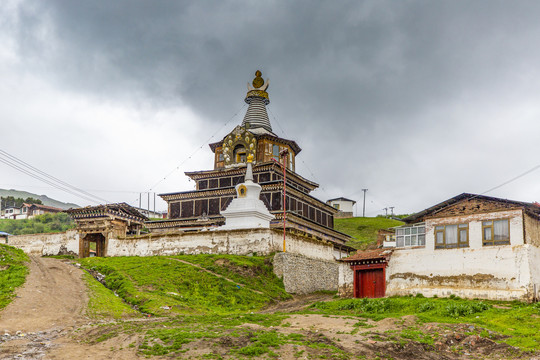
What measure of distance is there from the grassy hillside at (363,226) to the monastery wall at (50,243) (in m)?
43.9

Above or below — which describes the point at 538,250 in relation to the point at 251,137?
below

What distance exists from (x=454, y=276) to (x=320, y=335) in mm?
12754

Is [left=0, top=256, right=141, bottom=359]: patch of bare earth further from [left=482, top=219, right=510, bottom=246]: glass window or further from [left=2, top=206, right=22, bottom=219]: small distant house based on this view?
[left=2, top=206, right=22, bottom=219]: small distant house

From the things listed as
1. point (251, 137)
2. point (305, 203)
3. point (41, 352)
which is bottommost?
point (41, 352)

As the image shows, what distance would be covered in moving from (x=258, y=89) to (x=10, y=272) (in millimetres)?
44764

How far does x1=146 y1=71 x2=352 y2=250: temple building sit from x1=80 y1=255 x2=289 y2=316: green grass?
42.4 ft

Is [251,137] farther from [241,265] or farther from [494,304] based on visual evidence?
[494,304]

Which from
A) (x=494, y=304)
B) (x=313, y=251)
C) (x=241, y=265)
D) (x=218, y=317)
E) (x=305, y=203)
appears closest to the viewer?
(x=218, y=317)

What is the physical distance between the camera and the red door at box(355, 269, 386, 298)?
32.9 meters

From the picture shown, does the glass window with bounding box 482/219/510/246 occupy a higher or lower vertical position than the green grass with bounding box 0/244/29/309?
higher

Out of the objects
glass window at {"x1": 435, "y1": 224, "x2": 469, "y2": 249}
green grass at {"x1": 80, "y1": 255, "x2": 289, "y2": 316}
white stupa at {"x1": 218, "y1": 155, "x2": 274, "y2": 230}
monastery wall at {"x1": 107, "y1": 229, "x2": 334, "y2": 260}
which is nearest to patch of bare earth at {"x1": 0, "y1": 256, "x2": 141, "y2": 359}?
green grass at {"x1": 80, "y1": 255, "x2": 289, "y2": 316}

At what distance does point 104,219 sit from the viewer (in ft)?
166

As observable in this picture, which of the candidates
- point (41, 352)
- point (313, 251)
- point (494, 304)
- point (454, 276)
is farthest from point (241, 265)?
point (41, 352)

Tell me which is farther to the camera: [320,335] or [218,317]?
[218,317]
